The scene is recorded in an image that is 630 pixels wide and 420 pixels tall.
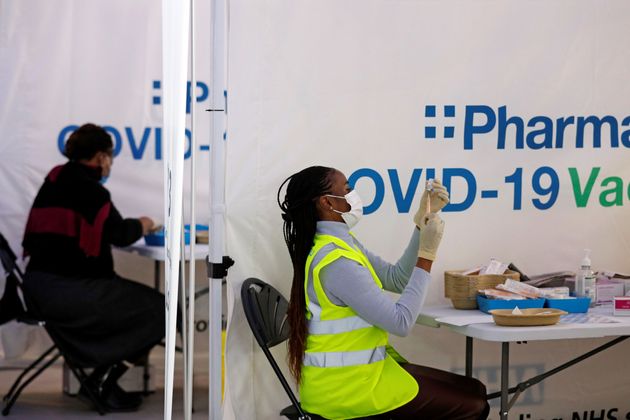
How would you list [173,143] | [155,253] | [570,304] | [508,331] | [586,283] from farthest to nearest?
1. [155,253]
2. [586,283]
3. [570,304]
4. [508,331]
5. [173,143]

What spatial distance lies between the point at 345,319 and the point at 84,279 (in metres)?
2.12

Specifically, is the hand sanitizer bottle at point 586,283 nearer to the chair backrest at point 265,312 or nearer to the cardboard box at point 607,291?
the cardboard box at point 607,291

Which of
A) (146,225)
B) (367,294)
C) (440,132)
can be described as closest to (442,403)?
(367,294)

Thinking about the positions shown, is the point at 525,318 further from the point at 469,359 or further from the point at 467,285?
the point at 469,359

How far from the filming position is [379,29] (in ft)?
11.8

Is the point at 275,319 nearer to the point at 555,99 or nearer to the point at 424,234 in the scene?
the point at 424,234

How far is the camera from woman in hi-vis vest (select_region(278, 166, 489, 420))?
293 centimetres

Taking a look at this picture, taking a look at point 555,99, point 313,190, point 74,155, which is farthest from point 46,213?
point 555,99

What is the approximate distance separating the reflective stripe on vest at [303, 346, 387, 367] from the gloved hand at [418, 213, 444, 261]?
320 millimetres

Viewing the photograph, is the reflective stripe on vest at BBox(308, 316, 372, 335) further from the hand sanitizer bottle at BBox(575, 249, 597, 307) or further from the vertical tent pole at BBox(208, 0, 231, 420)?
the hand sanitizer bottle at BBox(575, 249, 597, 307)

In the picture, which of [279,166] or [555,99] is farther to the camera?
[555,99]

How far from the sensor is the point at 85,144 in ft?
15.8

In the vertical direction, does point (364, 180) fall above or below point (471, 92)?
below

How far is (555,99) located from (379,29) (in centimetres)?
75
